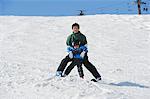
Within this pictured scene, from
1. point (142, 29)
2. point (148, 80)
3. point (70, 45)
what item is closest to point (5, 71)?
point (70, 45)

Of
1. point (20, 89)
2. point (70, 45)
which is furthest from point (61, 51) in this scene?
point (20, 89)

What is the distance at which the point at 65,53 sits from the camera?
1705 centimetres

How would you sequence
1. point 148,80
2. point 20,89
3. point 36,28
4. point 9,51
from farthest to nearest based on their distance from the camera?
point 36,28 < point 9,51 < point 148,80 < point 20,89

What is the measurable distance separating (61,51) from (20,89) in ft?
27.7

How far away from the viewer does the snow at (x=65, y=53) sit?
8.96 metres

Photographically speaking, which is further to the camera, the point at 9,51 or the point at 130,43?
the point at 130,43

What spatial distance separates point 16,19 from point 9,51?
9.29 meters

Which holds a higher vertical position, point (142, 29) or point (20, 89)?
point (142, 29)

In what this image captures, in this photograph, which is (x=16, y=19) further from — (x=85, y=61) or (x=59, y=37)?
(x=85, y=61)

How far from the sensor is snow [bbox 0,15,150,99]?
8961mm

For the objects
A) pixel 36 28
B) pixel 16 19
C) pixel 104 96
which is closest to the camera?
pixel 104 96

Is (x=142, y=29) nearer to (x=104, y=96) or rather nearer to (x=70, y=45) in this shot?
(x=70, y=45)

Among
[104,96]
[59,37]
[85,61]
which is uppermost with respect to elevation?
[59,37]

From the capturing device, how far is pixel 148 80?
12227 mm
